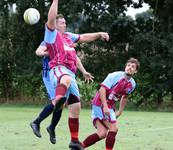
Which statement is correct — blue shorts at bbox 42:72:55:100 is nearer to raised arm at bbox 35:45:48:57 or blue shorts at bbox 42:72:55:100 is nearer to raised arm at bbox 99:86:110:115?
raised arm at bbox 35:45:48:57

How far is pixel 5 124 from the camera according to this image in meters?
15.1

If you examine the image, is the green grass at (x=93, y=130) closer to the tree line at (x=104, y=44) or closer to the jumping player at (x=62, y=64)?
the jumping player at (x=62, y=64)

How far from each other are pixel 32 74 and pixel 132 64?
16.9 m

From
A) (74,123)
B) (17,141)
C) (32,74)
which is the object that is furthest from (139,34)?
→ (74,123)

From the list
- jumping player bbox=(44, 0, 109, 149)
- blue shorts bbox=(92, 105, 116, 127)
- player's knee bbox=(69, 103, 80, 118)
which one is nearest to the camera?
jumping player bbox=(44, 0, 109, 149)

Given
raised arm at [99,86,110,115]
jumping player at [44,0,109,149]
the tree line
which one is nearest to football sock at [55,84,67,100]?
jumping player at [44,0,109,149]

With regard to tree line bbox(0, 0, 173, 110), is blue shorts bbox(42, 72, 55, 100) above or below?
above

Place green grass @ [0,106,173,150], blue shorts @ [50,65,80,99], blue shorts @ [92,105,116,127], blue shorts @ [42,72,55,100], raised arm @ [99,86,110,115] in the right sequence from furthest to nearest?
1. green grass @ [0,106,173,150]
2. blue shorts @ [42,72,55,100]
3. blue shorts @ [92,105,116,127]
4. raised arm @ [99,86,110,115]
5. blue shorts @ [50,65,80,99]

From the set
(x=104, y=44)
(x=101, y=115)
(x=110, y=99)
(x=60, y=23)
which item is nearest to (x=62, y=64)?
(x=60, y=23)

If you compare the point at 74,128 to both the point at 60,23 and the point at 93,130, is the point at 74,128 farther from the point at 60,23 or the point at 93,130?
the point at 93,130

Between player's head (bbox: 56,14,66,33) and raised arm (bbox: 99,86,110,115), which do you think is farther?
player's head (bbox: 56,14,66,33)

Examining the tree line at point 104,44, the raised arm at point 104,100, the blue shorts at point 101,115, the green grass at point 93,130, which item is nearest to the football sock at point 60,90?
the raised arm at point 104,100

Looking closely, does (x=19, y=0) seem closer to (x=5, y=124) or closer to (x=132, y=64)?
(x=5, y=124)

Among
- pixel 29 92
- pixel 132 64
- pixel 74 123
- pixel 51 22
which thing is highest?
pixel 51 22
